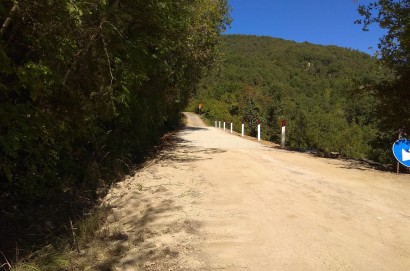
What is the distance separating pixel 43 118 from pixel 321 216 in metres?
3.70

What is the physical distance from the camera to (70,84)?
5.97 m

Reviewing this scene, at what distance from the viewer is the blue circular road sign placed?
852 cm

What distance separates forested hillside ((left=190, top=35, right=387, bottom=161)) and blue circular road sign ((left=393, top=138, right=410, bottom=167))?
223 cm

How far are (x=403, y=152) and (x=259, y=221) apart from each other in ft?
17.0

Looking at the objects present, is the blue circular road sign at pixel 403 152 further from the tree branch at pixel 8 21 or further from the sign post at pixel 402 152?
the tree branch at pixel 8 21

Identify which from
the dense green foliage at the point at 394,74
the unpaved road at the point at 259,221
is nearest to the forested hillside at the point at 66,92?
the unpaved road at the point at 259,221

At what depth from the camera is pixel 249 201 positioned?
5.92m

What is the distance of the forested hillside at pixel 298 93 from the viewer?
2500 cm

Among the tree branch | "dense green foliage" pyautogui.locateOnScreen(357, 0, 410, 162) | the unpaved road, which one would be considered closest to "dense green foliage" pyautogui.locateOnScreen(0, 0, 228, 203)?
the tree branch

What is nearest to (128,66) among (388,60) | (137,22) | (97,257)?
(137,22)

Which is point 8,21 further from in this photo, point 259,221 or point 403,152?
point 403,152

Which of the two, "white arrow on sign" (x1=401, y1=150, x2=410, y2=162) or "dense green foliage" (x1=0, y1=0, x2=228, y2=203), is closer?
"dense green foliage" (x1=0, y1=0, x2=228, y2=203)

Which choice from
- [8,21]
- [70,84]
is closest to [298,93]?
[70,84]

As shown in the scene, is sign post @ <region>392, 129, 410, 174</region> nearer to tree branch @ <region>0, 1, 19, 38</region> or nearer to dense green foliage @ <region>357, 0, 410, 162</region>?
dense green foliage @ <region>357, 0, 410, 162</region>
